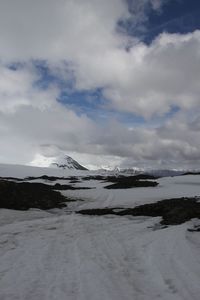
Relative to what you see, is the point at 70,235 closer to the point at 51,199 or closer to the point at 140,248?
the point at 140,248

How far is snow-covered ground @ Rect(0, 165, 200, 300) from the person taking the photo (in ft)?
24.3

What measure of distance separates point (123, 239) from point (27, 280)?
5.95 metres

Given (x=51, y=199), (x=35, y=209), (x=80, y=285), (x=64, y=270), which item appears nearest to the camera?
(x=80, y=285)

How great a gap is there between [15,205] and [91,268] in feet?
53.7

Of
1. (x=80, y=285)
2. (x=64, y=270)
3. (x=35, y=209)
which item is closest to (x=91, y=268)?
(x=64, y=270)

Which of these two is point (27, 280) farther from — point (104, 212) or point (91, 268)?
point (104, 212)

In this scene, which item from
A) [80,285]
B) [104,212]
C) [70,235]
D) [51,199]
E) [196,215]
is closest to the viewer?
[80,285]

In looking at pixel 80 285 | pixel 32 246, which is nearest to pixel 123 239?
pixel 32 246

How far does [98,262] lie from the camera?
9.93 m

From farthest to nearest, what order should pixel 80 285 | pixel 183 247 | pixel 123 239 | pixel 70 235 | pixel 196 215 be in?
1. pixel 196 215
2. pixel 70 235
3. pixel 123 239
4. pixel 183 247
5. pixel 80 285

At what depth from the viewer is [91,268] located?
9250 millimetres

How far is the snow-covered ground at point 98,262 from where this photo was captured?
24.3 feet

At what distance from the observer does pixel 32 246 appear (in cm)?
1230

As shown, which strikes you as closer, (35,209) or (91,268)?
(91,268)
